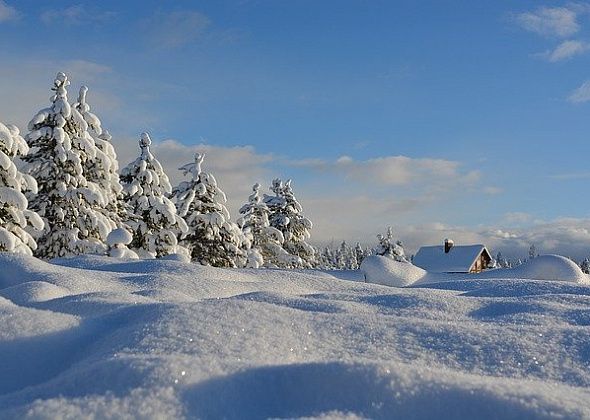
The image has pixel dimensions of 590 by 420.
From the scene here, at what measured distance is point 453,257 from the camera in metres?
45.7

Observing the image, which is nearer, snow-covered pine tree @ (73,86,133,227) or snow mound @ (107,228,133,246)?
snow mound @ (107,228,133,246)

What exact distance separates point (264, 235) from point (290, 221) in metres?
2.88

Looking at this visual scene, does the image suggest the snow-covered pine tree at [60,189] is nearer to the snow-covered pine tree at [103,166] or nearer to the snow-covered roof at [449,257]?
the snow-covered pine tree at [103,166]

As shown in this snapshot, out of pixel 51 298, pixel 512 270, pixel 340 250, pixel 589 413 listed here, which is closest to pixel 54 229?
pixel 512 270

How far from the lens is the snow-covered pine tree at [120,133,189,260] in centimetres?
2130

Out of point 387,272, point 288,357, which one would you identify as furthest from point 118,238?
point 288,357

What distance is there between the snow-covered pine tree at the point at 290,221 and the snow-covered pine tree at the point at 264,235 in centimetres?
143

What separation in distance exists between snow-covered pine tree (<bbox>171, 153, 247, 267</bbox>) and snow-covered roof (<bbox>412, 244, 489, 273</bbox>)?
2286 centimetres

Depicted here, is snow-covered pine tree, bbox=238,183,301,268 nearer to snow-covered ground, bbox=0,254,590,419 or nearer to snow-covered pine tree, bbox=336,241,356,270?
snow-covered ground, bbox=0,254,590,419

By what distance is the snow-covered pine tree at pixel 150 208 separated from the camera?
69.9 ft

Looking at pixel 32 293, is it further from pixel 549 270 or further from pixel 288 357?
pixel 549 270

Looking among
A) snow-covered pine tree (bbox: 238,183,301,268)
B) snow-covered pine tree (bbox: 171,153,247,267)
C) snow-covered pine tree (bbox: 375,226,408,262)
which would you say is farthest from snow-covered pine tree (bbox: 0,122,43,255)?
snow-covered pine tree (bbox: 375,226,408,262)

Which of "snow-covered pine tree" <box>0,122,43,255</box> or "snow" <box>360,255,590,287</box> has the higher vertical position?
"snow-covered pine tree" <box>0,122,43,255</box>

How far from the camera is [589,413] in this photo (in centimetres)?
142
